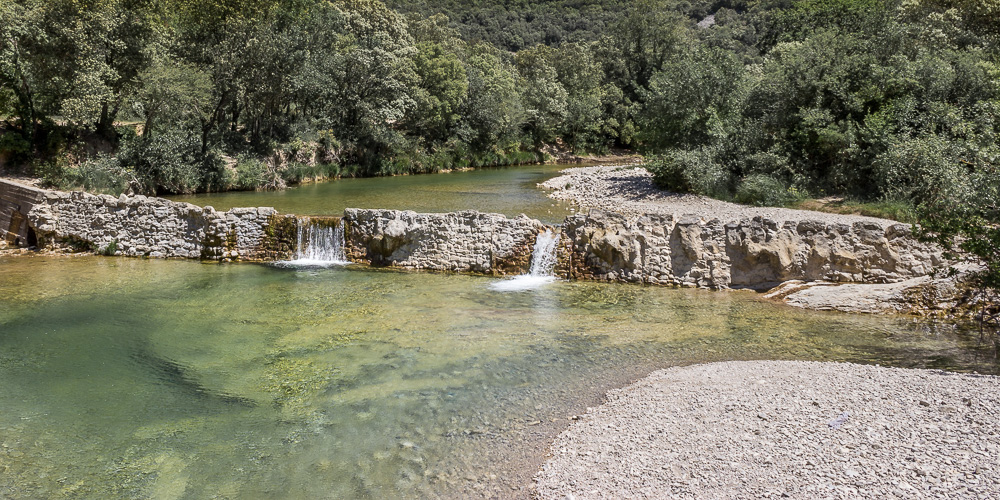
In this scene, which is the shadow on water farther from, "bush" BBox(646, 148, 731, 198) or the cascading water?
"bush" BBox(646, 148, 731, 198)

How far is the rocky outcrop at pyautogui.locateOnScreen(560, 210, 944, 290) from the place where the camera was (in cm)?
1288

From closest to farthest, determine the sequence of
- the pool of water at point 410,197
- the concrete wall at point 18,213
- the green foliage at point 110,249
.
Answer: the green foliage at point 110,249 → the concrete wall at point 18,213 → the pool of water at point 410,197

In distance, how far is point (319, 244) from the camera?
55.0 feet

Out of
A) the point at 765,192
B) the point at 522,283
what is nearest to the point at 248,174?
the point at 522,283

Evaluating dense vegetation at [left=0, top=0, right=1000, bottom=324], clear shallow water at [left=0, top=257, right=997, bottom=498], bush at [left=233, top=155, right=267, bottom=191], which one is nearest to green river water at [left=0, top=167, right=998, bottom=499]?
clear shallow water at [left=0, top=257, right=997, bottom=498]

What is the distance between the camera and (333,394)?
817 centimetres

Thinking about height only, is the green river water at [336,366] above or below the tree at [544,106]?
below

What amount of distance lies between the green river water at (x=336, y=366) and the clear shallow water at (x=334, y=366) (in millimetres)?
33

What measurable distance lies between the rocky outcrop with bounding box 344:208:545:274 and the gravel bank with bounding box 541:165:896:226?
3.59m

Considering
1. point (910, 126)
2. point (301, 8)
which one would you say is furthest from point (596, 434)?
point (301, 8)

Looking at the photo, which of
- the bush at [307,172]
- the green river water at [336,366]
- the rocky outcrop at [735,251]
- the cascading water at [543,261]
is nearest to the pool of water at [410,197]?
the bush at [307,172]

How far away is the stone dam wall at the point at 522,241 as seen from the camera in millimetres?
13062

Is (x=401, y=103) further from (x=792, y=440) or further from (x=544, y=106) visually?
(x=792, y=440)

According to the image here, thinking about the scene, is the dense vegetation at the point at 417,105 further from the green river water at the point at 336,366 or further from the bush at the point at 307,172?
the green river water at the point at 336,366
